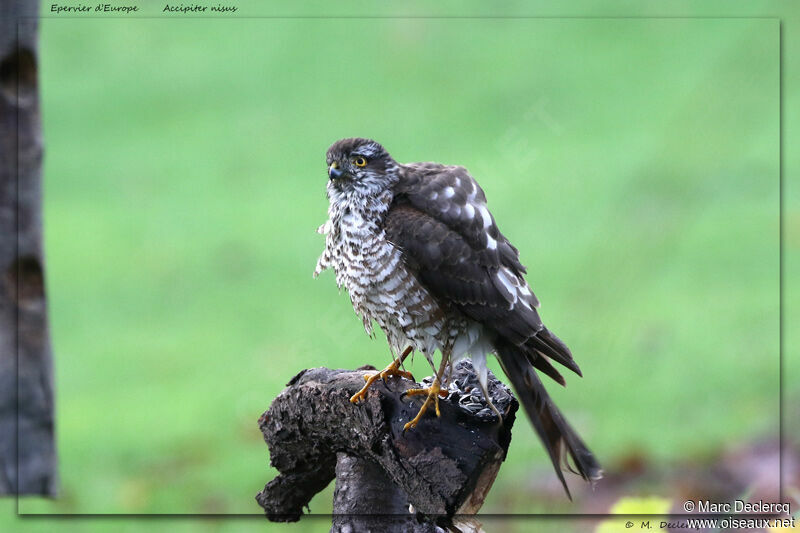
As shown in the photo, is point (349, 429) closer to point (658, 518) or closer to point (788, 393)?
point (658, 518)

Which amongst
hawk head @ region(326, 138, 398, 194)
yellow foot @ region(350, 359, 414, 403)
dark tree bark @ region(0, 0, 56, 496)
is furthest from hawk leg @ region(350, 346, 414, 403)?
dark tree bark @ region(0, 0, 56, 496)

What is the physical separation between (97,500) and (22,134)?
1.73 meters

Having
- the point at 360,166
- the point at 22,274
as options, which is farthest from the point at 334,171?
the point at 22,274

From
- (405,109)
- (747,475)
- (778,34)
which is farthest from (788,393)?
(405,109)

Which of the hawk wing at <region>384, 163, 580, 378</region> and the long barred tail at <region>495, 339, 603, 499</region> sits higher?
the hawk wing at <region>384, 163, 580, 378</region>

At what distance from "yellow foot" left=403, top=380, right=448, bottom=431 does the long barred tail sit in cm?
21

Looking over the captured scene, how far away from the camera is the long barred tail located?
2912 mm

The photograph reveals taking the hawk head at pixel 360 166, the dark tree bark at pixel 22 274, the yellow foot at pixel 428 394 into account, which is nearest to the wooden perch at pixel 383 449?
the yellow foot at pixel 428 394

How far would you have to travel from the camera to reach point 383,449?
2.76 m

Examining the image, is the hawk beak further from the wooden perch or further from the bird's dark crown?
the wooden perch

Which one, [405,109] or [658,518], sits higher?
[405,109]

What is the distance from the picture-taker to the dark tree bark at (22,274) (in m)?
3.32

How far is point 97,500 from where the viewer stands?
4.35m

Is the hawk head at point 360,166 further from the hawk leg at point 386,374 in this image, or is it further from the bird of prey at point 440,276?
the hawk leg at point 386,374
